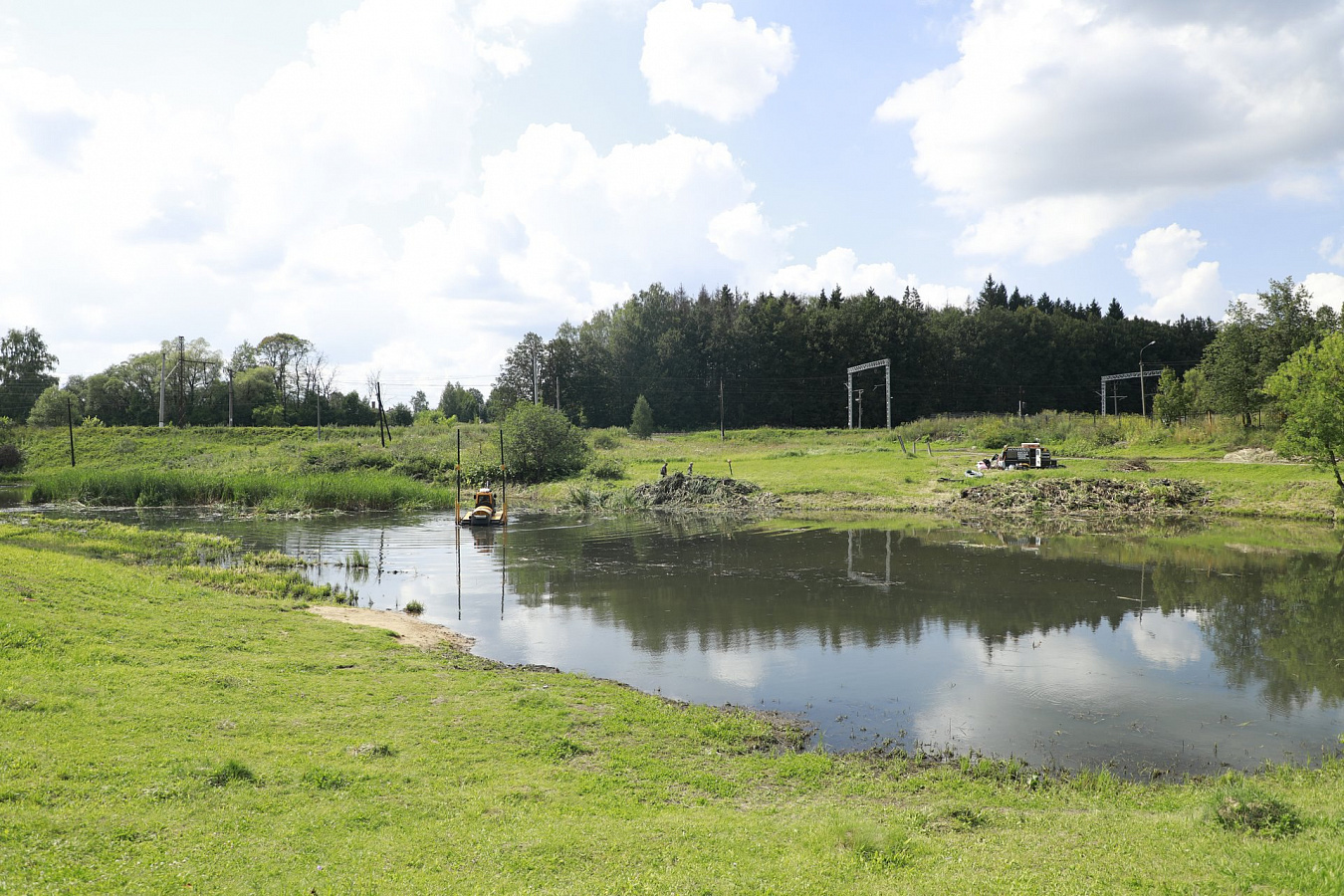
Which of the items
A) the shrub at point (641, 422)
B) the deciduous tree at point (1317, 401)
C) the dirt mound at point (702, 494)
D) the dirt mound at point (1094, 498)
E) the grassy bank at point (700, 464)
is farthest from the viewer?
the shrub at point (641, 422)

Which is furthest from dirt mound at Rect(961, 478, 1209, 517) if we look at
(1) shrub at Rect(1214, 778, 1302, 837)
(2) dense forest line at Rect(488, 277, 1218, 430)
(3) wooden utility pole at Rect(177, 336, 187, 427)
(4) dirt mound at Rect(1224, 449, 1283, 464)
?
(3) wooden utility pole at Rect(177, 336, 187, 427)

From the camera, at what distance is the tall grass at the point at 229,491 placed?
42.1 meters

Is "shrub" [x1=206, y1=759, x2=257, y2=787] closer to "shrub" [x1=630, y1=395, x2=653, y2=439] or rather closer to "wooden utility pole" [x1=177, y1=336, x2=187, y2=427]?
"shrub" [x1=630, y1=395, x2=653, y2=439]

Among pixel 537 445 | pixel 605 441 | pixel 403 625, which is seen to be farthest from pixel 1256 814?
pixel 605 441

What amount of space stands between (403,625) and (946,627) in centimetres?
1093

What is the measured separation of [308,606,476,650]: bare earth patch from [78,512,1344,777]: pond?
576 mm

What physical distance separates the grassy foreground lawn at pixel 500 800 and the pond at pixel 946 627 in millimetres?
1818

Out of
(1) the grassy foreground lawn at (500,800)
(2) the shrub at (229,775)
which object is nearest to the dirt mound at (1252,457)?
(1) the grassy foreground lawn at (500,800)

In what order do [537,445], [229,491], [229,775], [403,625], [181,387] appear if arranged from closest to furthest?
[229,775] < [403,625] < [229,491] < [537,445] < [181,387]

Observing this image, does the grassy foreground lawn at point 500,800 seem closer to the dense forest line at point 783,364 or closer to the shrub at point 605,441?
the shrub at point 605,441

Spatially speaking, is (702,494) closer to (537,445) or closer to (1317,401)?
(537,445)

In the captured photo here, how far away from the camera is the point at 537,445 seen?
52281mm

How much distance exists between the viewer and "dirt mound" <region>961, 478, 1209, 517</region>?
118ft

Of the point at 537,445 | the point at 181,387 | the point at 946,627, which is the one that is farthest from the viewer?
the point at 181,387
